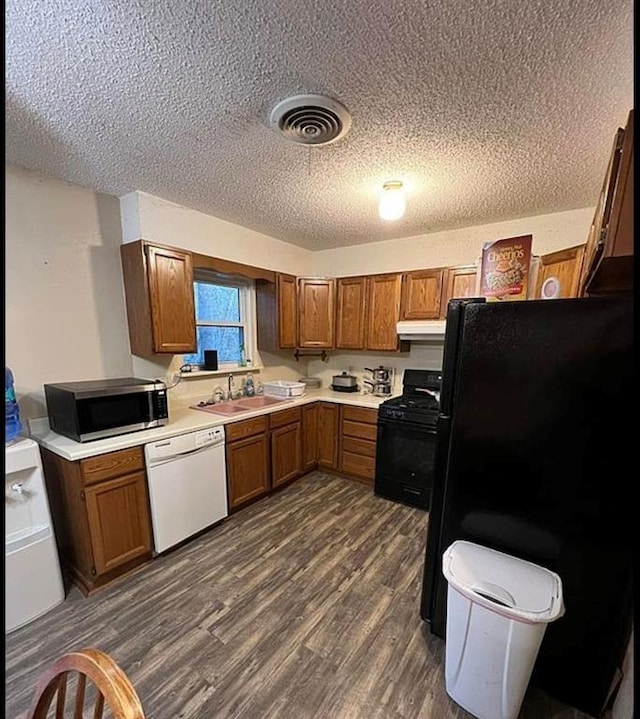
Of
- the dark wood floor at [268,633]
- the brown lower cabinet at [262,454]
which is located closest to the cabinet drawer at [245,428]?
the brown lower cabinet at [262,454]

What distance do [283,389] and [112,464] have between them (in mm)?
1707

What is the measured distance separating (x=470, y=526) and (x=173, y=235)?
2734mm

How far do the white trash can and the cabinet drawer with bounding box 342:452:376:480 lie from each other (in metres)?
1.86

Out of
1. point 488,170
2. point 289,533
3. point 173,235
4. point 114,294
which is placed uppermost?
point 488,170

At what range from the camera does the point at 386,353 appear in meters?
3.80

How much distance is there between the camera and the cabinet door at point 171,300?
2484 mm

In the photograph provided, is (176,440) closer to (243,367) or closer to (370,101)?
(243,367)

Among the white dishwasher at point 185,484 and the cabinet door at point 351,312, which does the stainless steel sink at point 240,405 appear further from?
the cabinet door at point 351,312

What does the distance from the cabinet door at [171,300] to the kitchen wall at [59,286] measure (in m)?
0.33

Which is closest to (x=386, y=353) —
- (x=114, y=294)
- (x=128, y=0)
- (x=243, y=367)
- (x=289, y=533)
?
(x=243, y=367)

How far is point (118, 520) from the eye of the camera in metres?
2.09

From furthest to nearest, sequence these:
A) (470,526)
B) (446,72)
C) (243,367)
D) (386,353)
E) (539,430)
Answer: (386,353) < (243,367) < (470,526) < (539,430) < (446,72)

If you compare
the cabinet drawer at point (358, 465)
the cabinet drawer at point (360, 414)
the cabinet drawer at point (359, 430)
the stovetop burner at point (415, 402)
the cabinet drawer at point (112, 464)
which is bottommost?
the cabinet drawer at point (358, 465)

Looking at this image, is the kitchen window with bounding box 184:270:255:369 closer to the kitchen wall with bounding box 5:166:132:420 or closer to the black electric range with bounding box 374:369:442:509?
the kitchen wall with bounding box 5:166:132:420
